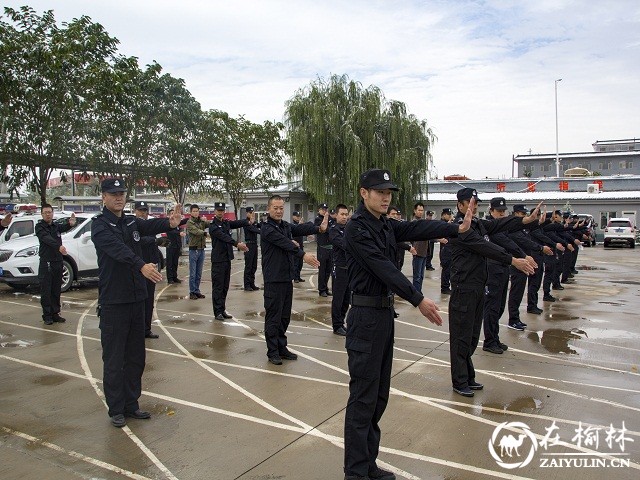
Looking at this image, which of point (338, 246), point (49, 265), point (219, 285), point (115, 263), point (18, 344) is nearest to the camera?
point (115, 263)

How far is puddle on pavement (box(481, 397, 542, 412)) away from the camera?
15.9 ft

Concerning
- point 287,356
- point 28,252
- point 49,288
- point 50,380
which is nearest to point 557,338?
point 287,356

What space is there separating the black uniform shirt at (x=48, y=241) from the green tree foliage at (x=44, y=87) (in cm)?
509

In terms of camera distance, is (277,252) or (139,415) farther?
(277,252)

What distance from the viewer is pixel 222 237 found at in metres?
8.98

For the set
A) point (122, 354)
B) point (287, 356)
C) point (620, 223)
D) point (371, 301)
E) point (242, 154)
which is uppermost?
point (242, 154)

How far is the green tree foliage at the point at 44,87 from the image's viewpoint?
499 inches

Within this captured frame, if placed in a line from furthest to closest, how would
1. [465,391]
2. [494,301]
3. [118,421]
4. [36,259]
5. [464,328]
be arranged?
[36,259], [494,301], [464,328], [465,391], [118,421]

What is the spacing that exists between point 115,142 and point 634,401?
49.8 ft

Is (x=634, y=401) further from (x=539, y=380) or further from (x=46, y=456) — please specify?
(x=46, y=456)

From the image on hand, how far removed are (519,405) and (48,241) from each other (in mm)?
7415

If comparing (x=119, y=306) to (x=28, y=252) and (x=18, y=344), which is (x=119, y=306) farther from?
(x=28, y=252)

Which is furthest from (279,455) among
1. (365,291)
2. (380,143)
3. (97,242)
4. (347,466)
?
(380,143)

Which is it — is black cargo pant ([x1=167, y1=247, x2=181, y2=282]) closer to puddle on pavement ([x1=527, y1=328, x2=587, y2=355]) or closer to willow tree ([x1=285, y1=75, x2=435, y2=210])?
puddle on pavement ([x1=527, y1=328, x2=587, y2=355])
